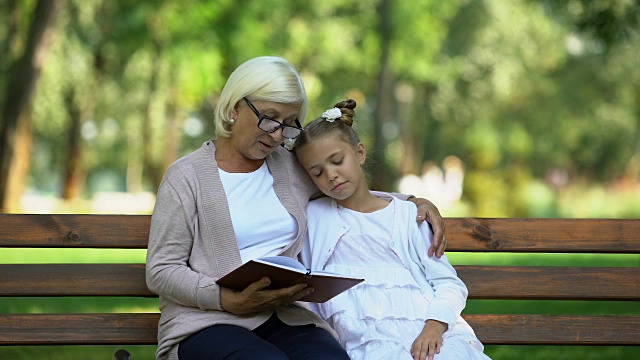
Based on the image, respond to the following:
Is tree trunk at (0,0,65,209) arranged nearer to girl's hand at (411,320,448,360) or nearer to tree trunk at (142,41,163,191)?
tree trunk at (142,41,163,191)

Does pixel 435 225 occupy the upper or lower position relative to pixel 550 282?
upper

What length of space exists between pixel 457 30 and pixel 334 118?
31.3 m

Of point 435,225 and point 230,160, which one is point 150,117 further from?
point 435,225

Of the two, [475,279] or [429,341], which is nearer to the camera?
[429,341]

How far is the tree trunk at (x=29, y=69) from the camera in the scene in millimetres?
15984

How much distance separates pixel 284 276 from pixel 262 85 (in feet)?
2.82

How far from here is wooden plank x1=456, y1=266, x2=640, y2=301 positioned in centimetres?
452

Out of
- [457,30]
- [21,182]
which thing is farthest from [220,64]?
[457,30]

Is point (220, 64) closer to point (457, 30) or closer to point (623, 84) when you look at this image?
point (457, 30)

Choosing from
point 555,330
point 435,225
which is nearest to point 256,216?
point 435,225

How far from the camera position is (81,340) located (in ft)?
14.1

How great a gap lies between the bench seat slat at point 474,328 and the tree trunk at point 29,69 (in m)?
12.4

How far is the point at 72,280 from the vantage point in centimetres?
432

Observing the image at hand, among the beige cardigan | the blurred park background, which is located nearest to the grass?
the blurred park background
